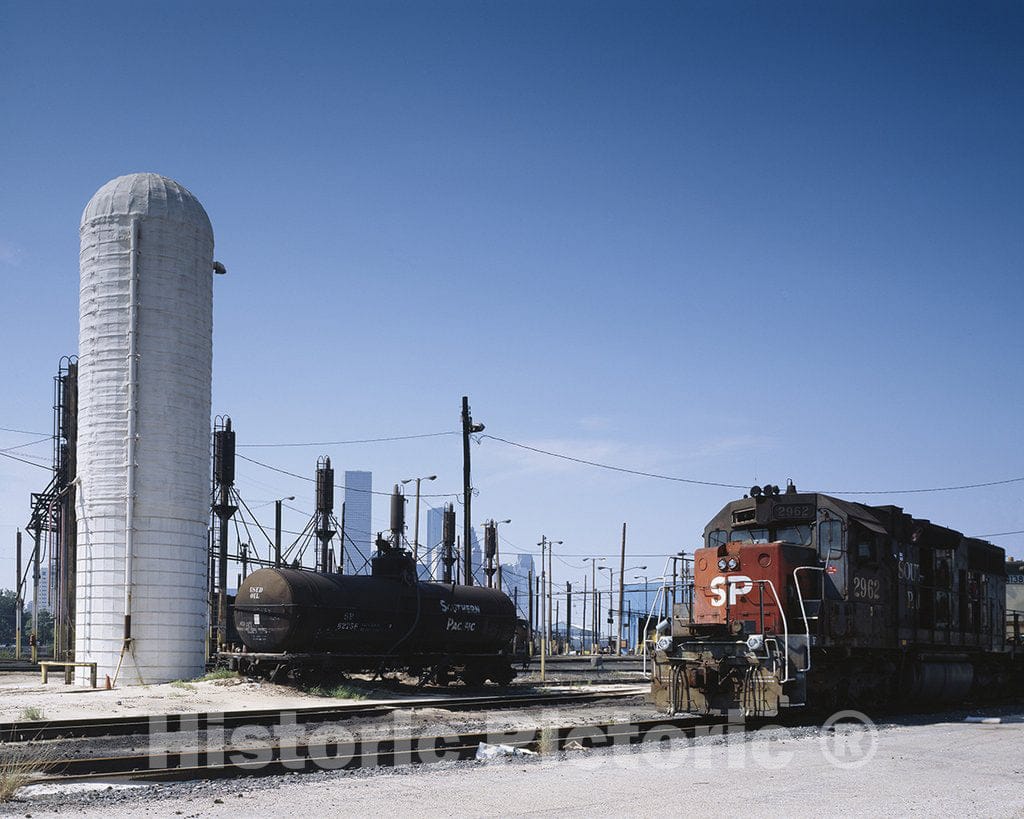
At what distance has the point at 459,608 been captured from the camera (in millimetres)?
28500

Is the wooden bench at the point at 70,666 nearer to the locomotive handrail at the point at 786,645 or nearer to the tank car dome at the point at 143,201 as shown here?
the tank car dome at the point at 143,201

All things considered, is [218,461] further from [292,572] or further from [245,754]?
[245,754]

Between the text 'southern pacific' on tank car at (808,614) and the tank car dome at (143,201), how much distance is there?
19.0 metres

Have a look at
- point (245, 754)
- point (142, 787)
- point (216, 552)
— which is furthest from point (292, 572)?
point (216, 552)

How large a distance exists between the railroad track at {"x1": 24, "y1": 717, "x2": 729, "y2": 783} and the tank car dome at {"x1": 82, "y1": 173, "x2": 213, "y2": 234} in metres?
19.6

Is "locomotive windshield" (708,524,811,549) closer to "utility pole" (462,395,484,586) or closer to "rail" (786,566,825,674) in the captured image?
"rail" (786,566,825,674)

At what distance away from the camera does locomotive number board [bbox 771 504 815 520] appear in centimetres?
1838

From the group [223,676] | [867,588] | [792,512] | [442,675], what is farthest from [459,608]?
[867,588]

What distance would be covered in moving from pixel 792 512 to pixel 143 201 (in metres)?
20.8

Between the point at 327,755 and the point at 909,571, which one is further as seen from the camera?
the point at 909,571

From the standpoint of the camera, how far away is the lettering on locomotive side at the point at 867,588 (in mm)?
18125

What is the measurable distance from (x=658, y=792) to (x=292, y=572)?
1627 cm

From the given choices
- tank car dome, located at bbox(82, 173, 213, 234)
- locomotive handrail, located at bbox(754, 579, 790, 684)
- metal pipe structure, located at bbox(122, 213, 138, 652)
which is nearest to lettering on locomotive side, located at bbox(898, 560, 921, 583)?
locomotive handrail, located at bbox(754, 579, 790, 684)

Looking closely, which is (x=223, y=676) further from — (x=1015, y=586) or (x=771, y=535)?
(x=1015, y=586)
